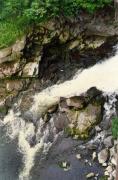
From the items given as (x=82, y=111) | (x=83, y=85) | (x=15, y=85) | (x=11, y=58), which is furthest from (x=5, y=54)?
(x=82, y=111)

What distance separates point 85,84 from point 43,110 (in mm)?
2333

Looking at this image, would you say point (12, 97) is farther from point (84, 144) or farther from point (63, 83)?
point (84, 144)

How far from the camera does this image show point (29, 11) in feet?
66.6

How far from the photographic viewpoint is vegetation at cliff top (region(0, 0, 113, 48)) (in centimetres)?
2030

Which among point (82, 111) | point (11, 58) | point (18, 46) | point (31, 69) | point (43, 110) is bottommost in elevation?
point (43, 110)

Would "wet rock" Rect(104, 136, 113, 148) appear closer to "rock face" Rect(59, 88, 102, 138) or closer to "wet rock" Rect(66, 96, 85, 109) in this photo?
"rock face" Rect(59, 88, 102, 138)

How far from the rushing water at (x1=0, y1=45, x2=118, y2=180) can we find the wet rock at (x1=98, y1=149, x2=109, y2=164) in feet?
6.51

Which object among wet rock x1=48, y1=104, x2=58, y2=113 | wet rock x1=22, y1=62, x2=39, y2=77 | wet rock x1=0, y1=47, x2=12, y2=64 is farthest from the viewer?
wet rock x1=22, y1=62, x2=39, y2=77

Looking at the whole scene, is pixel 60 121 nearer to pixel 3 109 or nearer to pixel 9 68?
pixel 3 109

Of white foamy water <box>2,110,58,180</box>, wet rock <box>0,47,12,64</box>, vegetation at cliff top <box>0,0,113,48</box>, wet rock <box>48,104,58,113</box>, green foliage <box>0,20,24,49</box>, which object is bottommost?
white foamy water <box>2,110,58,180</box>

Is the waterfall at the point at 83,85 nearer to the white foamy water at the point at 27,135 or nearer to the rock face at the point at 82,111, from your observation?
the rock face at the point at 82,111

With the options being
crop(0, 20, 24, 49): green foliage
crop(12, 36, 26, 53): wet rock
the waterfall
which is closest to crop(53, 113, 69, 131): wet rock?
the waterfall

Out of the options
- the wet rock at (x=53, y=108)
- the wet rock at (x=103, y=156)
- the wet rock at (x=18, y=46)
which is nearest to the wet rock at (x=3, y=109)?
the wet rock at (x=53, y=108)

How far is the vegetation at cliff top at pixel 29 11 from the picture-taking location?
66.6ft
